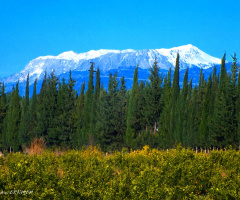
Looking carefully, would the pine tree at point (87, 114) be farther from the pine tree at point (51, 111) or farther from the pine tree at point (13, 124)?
the pine tree at point (13, 124)

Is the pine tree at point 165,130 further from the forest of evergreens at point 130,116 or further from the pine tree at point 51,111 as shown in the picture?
the pine tree at point 51,111

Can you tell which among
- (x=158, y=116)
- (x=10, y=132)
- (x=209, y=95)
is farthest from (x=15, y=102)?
(x=209, y=95)

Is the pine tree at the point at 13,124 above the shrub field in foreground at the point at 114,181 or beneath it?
beneath

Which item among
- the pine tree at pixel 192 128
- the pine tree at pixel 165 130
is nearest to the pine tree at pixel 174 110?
the pine tree at pixel 165 130

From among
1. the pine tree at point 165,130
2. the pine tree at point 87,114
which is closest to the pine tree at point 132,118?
the pine tree at point 165,130

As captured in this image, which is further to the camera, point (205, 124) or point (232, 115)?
point (205, 124)

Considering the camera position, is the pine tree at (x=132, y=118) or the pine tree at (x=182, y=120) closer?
the pine tree at (x=182, y=120)

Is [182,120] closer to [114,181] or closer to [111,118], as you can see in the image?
[111,118]

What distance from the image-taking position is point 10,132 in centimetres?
5153

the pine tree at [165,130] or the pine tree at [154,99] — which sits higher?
the pine tree at [154,99]

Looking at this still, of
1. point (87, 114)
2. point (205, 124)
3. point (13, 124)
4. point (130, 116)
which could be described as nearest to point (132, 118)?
point (130, 116)

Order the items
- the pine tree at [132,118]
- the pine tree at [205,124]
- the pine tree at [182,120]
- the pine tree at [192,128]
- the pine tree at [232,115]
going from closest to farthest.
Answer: the pine tree at [232,115] → the pine tree at [205,124] → the pine tree at [192,128] → the pine tree at [182,120] → the pine tree at [132,118]

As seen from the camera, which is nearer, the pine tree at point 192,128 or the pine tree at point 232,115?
the pine tree at point 232,115

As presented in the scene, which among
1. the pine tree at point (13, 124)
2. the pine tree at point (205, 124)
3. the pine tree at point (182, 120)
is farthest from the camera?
the pine tree at point (13, 124)
